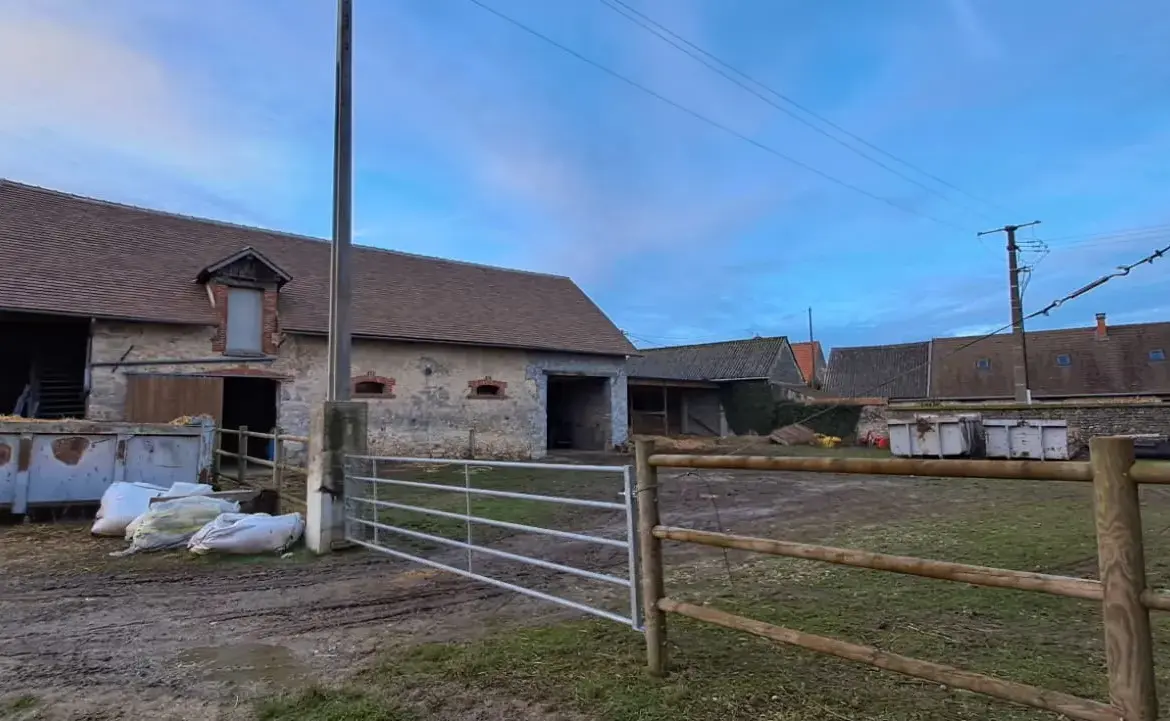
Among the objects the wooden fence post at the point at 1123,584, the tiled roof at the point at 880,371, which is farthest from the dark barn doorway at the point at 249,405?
the tiled roof at the point at 880,371

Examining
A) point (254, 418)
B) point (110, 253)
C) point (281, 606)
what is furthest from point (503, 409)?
point (281, 606)

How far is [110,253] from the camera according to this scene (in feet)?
47.3

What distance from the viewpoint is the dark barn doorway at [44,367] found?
43.1 feet

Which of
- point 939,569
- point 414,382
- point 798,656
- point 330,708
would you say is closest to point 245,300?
point 414,382

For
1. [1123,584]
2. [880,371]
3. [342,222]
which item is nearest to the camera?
[1123,584]

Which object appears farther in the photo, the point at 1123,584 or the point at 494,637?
the point at 494,637

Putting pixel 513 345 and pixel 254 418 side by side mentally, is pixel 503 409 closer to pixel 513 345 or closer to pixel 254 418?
pixel 513 345

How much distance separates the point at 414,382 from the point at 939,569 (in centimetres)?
1552

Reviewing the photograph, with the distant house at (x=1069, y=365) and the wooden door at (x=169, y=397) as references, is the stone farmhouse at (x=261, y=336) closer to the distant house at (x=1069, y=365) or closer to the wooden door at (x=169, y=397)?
the wooden door at (x=169, y=397)

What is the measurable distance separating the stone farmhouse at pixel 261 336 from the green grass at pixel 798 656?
11328mm

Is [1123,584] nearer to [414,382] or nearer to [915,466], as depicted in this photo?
[915,466]

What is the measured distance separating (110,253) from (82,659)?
45.4ft

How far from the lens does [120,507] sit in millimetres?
6629

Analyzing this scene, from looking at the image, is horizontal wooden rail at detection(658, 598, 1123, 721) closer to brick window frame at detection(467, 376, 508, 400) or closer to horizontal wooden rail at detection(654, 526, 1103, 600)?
horizontal wooden rail at detection(654, 526, 1103, 600)
